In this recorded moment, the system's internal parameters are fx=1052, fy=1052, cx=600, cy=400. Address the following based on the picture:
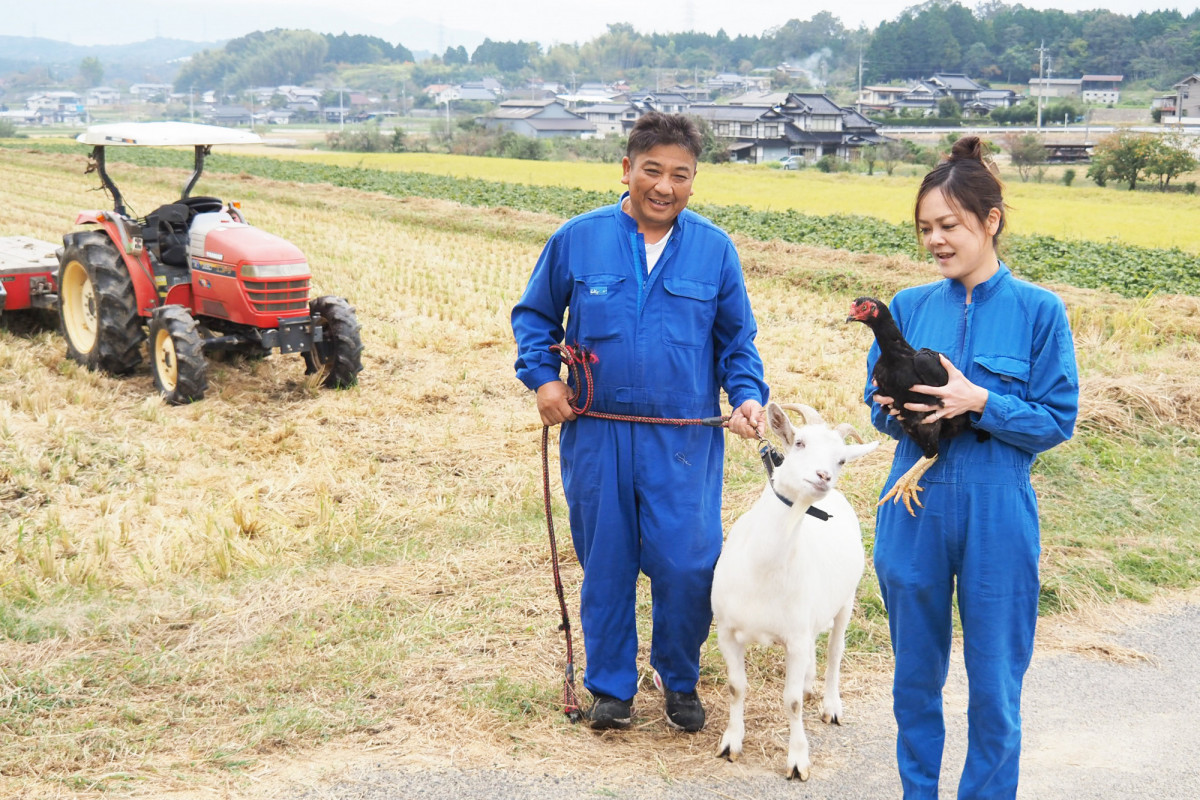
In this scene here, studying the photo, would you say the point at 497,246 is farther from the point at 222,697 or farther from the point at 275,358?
the point at 222,697

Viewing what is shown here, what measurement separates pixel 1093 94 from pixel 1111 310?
79923 millimetres

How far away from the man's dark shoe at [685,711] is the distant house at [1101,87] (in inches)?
3454

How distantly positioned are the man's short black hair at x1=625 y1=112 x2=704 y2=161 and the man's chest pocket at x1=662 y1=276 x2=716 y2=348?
→ 1.51ft

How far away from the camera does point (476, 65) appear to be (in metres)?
178

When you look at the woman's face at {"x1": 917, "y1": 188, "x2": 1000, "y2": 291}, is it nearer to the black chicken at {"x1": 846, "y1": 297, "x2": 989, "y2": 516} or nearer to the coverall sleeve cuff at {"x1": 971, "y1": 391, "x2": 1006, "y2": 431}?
Result: the black chicken at {"x1": 846, "y1": 297, "x2": 989, "y2": 516}

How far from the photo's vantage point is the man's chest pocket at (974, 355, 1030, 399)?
3.02 m

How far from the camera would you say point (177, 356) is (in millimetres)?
8500

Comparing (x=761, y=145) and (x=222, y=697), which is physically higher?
(x=761, y=145)

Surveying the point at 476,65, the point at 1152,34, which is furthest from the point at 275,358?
the point at 476,65

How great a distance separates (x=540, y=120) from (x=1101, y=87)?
4499cm

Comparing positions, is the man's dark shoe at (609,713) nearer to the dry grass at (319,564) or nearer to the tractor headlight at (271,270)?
the dry grass at (319,564)

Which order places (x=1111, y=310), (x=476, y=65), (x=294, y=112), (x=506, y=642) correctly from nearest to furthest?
1. (x=506, y=642)
2. (x=1111, y=310)
3. (x=294, y=112)
4. (x=476, y=65)

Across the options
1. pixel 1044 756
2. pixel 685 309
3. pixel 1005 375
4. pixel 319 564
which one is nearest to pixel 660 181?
pixel 685 309

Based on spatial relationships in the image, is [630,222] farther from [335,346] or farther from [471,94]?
[471,94]
